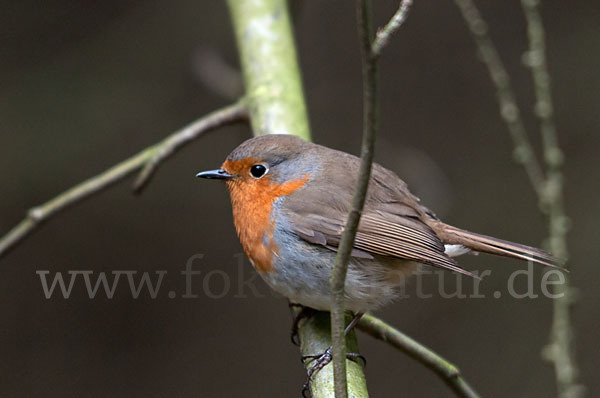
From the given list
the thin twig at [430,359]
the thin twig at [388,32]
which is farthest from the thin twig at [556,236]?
the thin twig at [388,32]

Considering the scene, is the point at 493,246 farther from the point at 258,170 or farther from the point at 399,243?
the point at 258,170

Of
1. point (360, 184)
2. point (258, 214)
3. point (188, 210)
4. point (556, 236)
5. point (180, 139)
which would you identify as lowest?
point (360, 184)

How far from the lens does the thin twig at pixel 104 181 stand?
305 centimetres

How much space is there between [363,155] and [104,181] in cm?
190

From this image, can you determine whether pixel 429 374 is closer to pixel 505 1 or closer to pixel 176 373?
pixel 176 373

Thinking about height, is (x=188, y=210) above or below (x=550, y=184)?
above

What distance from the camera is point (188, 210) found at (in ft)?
17.0

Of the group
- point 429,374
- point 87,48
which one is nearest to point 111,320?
point 87,48

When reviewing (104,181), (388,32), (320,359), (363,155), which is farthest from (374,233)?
(388,32)

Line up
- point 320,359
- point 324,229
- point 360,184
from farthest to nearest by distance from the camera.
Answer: point 324,229 < point 320,359 < point 360,184

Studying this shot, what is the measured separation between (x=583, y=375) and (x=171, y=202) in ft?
9.65

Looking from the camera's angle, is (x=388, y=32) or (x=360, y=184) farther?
(x=360, y=184)

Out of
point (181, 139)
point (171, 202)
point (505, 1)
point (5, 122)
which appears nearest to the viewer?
point (181, 139)

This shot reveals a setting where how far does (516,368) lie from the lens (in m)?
4.90
